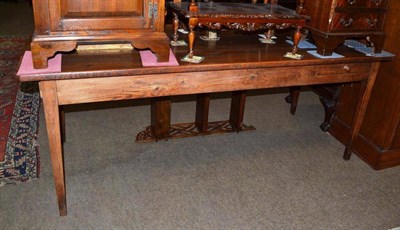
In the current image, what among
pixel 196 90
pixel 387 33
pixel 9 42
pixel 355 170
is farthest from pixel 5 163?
pixel 9 42

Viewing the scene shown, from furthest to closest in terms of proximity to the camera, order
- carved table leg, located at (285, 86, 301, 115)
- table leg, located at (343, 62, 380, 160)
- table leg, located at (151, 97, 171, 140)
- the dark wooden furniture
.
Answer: carved table leg, located at (285, 86, 301, 115) < the dark wooden furniture < table leg, located at (151, 97, 171, 140) < table leg, located at (343, 62, 380, 160)

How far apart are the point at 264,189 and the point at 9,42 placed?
3.93 m

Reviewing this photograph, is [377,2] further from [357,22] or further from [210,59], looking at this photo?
[210,59]

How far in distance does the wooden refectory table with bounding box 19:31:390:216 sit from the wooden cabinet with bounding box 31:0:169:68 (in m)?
0.10

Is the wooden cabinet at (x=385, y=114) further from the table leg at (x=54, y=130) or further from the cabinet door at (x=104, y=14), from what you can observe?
the table leg at (x=54, y=130)

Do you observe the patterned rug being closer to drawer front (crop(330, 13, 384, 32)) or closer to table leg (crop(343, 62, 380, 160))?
drawer front (crop(330, 13, 384, 32))

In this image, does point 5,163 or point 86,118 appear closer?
point 5,163

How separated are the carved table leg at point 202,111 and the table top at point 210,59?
0.47 meters

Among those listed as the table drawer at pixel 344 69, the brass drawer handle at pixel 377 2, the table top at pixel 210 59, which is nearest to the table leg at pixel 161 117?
the table top at pixel 210 59

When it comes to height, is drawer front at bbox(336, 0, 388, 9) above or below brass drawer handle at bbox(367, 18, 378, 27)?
above

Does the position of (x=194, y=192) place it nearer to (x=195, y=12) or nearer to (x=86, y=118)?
(x=195, y=12)

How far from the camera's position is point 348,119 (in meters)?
2.65

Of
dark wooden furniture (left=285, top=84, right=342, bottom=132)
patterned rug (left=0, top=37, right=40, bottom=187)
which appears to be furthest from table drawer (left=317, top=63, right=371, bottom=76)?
patterned rug (left=0, top=37, right=40, bottom=187)

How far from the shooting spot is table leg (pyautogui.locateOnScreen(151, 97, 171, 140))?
7.84 ft
